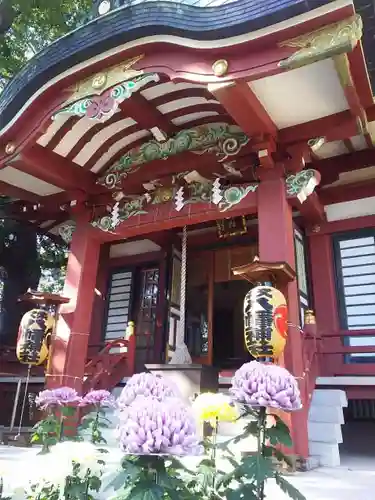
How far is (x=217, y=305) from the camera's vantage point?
12.9 meters

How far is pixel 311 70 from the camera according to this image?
14.4 feet

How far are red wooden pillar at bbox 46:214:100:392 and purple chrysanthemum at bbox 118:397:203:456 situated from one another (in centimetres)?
501

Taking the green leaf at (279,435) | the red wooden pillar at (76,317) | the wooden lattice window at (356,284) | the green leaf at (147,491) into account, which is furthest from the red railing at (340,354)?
the green leaf at (147,491)

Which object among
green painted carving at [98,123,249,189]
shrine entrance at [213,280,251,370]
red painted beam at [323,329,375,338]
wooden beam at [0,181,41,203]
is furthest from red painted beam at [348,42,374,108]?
shrine entrance at [213,280,251,370]

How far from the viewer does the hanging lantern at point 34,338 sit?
6070mm

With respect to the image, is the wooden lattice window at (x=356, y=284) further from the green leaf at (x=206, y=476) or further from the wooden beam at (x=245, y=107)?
the green leaf at (x=206, y=476)

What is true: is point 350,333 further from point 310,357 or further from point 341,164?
point 341,164

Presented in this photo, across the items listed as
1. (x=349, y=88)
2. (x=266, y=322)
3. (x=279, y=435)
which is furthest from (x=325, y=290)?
(x=279, y=435)

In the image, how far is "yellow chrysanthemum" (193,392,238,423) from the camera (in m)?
2.12

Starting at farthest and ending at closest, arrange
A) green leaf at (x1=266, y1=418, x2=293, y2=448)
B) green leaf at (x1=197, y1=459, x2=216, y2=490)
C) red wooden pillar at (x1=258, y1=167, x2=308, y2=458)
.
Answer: red wooden pillar at (x1=258, y1=167, x2=308, y2=458) → green leaf at (x1=197, y1=459, x2=216, y2=490) → green leaf at (x1=266, y1=418, x2=293, y2=448)

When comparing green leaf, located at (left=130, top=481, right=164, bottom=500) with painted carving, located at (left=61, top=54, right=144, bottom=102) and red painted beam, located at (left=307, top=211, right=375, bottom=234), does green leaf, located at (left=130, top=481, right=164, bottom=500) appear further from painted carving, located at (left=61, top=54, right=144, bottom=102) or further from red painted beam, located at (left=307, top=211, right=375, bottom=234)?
red painted beam, located at (left=307, top=211, right=375, bottom=234)

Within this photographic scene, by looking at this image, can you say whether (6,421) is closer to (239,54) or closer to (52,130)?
(52,130)

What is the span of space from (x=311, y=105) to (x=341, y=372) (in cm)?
359

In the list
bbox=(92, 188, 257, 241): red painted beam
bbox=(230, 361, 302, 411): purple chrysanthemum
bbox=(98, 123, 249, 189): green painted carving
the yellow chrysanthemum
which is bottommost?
the yellow chrysanthemum
